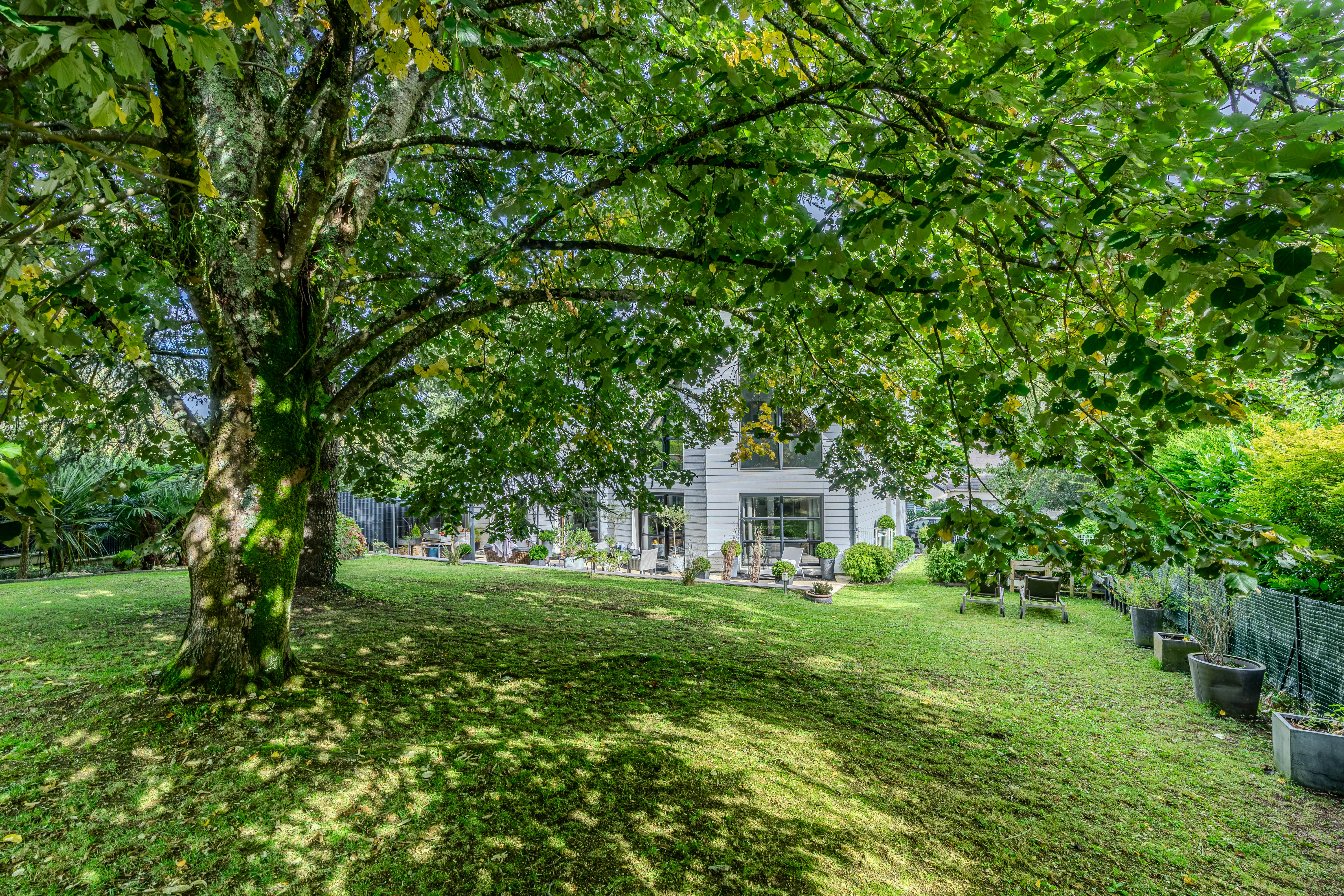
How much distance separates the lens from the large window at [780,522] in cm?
1944

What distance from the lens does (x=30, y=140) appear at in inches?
125

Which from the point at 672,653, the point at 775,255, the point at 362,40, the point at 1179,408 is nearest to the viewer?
the point at 1179,408

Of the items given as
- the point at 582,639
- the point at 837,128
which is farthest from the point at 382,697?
the point at 837,128

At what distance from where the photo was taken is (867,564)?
17156 millimetres

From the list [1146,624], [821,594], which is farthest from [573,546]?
[1146,624]

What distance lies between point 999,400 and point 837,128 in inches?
127

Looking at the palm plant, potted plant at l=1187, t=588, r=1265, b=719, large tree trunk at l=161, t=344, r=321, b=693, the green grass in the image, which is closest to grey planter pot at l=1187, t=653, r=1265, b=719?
potted plant at l=1187, t=588, r=1265, b=719

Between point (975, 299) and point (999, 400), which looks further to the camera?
point (975, 299)

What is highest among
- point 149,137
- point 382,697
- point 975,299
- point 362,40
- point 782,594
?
point 362,40

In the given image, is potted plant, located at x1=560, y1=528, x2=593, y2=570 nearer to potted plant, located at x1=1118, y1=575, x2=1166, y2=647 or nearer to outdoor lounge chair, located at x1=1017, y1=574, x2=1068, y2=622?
outdoor lounge chair, located at x1=1017, y1=574, x2=1068, y2=622

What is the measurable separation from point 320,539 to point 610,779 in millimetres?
7984

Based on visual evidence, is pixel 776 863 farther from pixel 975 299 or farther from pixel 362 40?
pixel 362 40

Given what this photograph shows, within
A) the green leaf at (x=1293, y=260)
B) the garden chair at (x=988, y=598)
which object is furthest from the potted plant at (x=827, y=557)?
the green leaf at (x=1293, y=260)

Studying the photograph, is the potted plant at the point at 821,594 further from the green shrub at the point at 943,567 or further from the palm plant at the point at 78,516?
the palm plant at the point at 78,516
